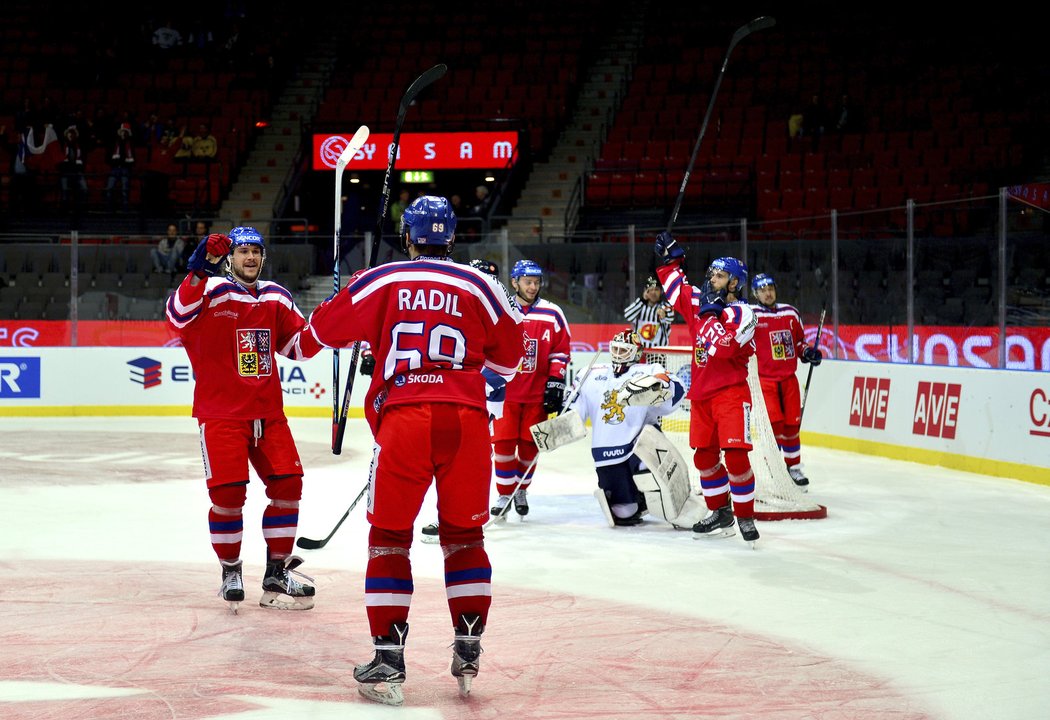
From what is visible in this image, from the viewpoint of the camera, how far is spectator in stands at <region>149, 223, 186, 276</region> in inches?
554

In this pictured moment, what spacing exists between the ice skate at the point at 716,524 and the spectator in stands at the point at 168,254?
8.95 metres

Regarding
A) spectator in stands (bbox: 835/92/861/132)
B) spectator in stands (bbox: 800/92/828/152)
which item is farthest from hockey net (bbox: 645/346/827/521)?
spectator in stands (bbox: 835/92/861/132)

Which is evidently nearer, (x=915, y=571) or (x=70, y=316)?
(x=915, y=571)

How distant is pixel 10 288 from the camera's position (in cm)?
1394

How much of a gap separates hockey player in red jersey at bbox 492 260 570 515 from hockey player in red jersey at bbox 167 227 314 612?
236 centimetres

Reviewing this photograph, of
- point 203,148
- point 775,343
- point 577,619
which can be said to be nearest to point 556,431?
point 577,619

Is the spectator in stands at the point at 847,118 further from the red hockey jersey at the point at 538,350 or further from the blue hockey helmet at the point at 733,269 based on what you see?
the blue hockey helmet at the point at 733,269

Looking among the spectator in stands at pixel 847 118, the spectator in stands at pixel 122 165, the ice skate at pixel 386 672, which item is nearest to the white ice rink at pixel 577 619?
the ice skate at pixel 386 672

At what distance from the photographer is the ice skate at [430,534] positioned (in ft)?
22.4

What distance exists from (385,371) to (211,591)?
6.79 feet

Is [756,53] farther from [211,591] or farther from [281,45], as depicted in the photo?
[211,591]

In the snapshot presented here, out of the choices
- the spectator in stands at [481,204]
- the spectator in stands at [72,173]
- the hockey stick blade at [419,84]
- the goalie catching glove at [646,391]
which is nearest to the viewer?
the hockey stick blade at [419,84]

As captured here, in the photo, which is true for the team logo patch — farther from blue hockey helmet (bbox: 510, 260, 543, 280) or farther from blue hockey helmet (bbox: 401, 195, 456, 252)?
blue hockey helmet (bbox: 510, 260, 543, 280)

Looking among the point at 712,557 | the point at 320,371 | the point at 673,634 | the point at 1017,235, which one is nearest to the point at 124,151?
the point at 320,371
